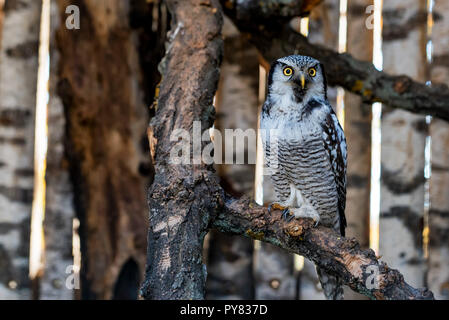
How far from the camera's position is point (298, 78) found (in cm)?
317

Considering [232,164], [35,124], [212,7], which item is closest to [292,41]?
[212,7]

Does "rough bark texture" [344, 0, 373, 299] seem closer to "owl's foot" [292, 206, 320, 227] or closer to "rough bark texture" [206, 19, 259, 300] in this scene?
"rough bark texture" [206, 19, 259, 300]

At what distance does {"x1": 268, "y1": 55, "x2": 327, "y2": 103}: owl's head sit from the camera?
3.18m

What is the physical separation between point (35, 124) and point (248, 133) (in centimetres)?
195

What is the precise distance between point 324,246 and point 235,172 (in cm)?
214

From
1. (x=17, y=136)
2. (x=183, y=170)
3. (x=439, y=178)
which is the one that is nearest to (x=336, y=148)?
(x=183, y=170)

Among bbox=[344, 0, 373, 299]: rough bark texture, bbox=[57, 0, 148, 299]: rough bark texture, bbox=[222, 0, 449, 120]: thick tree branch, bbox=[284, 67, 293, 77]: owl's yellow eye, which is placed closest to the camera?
bbox=[284, 67, 293, 77]: owl's yellow eye

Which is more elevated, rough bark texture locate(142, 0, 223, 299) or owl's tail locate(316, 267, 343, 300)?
rough bark texture locate(142, 0, 223, 299)

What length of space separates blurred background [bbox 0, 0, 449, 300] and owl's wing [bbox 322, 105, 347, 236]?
120 centimetres

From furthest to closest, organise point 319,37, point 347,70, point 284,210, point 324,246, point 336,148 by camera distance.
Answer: point 319,37, point 347,70, point 336,148, point 284,210, point 324,246

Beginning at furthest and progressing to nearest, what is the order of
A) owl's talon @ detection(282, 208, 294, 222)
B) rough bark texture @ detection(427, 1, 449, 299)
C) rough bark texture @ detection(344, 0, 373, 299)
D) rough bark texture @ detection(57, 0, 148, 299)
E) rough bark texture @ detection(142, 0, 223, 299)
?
rough bark texture @ detection(344, 0, 373, 299) < rough bark texture @ detection(57, 0, 148, 299) < rough bark texture @ detection(427, 1, 449, 299) < owl's talon @ detection(282, 208, 294, 222) < rough bark texture @ detection(142, 0, 223, 299)

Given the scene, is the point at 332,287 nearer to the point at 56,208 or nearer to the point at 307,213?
the point at 307,213

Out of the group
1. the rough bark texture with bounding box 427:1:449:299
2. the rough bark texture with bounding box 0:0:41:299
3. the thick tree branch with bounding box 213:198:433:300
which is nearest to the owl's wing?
the thick tree branch with bounding box 213:198:433:300
